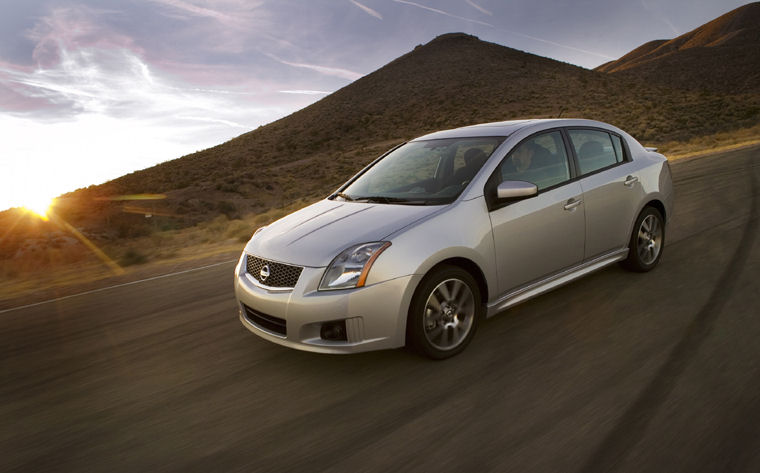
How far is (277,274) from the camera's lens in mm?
3750

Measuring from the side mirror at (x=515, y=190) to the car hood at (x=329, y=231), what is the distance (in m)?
0.49

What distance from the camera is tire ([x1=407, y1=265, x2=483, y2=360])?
3.63m

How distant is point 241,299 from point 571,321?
268cm

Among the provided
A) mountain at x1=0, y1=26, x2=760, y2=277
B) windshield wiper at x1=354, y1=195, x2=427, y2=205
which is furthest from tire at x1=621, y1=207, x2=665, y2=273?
mountain at x1=0, y1=26, x2=760, y2=277

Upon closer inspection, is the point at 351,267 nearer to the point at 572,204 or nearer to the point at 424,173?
the point at 424,173

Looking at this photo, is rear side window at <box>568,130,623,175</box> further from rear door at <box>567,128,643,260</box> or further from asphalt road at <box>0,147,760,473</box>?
asphalt road at <box>0,147,760,473</box>

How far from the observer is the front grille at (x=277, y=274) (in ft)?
11.9

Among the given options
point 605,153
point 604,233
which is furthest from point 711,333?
point 605,153

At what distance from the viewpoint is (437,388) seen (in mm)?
3443

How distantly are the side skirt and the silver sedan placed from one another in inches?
0.5

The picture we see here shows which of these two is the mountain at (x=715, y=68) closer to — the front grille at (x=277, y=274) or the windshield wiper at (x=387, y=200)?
the windshield wiper at (x=387, y=200)

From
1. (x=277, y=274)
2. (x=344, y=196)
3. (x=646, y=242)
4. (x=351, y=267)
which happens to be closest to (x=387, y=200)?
(x=344, y=196)

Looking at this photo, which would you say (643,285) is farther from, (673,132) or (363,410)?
(673,132)

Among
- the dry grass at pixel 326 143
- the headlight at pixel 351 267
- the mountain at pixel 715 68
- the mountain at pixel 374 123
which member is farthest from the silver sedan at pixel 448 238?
the mountain at pixel 715 68
